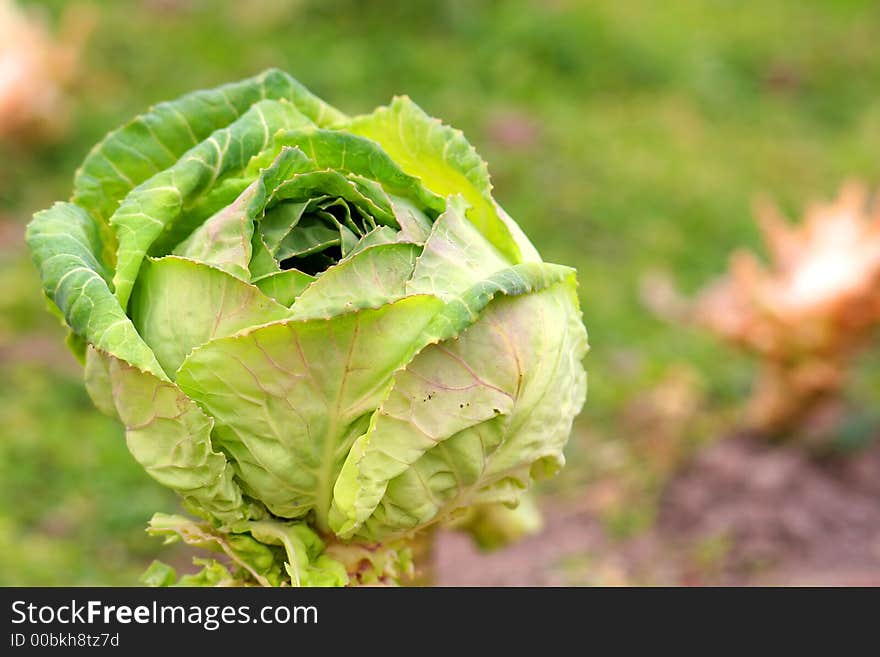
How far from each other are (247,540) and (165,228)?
23.5 inches

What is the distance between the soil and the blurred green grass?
220 millimetres

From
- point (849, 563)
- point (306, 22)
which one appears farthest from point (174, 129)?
point (306, 22)

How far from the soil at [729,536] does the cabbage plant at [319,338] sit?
2618 millimetres

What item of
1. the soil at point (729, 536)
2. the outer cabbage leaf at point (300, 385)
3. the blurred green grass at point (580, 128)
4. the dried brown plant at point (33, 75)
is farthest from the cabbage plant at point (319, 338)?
Answer: the dried brown plant at point (33, 75)

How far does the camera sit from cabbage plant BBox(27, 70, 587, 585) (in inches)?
66.6

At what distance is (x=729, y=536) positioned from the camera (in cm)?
466

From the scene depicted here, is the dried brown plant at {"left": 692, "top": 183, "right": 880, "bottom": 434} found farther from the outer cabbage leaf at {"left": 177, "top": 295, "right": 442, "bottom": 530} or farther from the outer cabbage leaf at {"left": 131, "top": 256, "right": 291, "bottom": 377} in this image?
the outer cabbage leaf at {"left": 131, "top": 256, "right": 291, "bottom": 377}

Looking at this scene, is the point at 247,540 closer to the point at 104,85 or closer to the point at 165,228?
the point at 165,228

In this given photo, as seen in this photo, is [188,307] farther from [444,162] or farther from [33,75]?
[33,75]

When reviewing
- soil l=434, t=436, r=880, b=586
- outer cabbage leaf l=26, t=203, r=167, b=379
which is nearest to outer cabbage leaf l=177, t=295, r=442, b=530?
outer cabbage leaf l=26, t=203, r=167, b=379

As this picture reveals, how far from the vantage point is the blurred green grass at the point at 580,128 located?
5.29 metres

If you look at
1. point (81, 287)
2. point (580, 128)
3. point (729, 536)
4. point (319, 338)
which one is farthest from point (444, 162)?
point (580, 128)

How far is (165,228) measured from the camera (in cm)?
193

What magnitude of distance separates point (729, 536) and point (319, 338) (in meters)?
3.46
